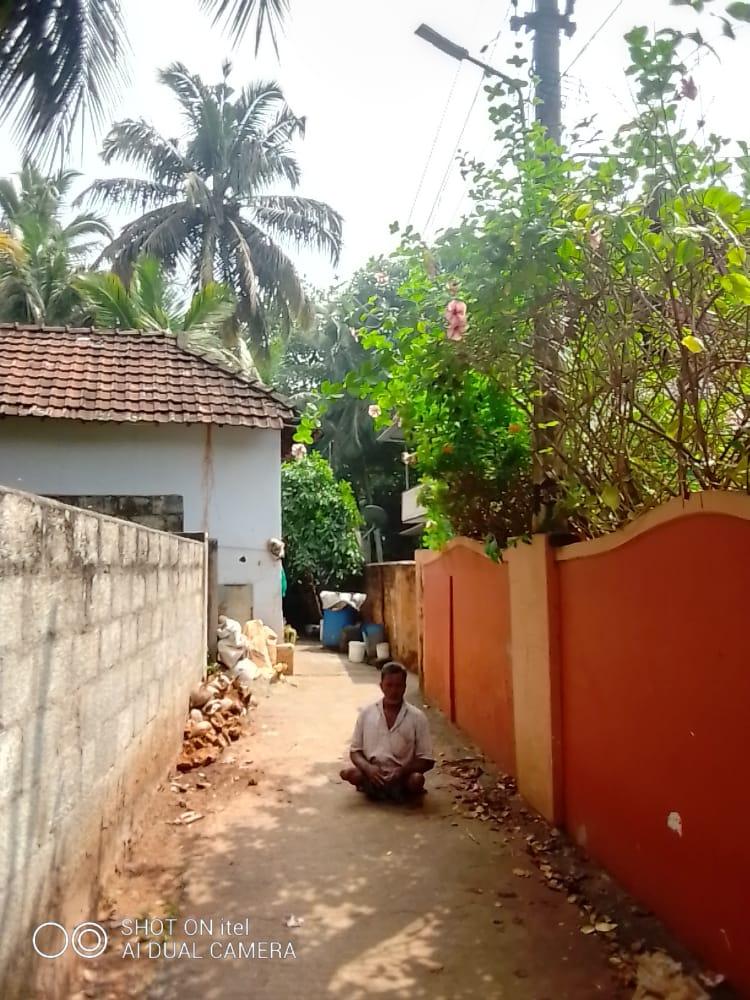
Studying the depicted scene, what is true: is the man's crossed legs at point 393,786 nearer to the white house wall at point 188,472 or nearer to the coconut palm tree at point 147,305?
the white house wall at point 188,472

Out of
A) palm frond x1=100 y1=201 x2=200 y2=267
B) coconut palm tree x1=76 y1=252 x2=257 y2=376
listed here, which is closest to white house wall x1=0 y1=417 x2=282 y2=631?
→ coconut palm tree x1=76 y1=252 x2=257 y2=376

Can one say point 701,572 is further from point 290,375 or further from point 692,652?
point 290,375

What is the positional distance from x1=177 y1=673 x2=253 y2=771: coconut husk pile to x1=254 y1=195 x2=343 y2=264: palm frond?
15960 mm

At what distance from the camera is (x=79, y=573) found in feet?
11.0

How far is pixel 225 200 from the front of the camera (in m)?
21.9

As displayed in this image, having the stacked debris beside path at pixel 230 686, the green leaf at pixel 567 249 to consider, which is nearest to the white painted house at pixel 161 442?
the stacked debris beside path at pixel 230 686

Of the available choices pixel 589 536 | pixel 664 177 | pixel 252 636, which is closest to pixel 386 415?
pixel 589 536

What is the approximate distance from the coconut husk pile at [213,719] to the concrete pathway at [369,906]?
664 mm

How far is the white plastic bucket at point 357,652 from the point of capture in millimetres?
14352

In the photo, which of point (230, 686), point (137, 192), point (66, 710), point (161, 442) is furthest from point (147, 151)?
point (66, 710)

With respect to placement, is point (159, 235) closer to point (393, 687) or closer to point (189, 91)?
point (189, 91)

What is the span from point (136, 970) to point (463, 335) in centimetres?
347

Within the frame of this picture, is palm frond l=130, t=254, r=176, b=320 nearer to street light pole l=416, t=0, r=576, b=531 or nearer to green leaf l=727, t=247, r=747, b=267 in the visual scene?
street light pole l=416, t=0, r=576, b=531

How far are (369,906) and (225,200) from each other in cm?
2097
